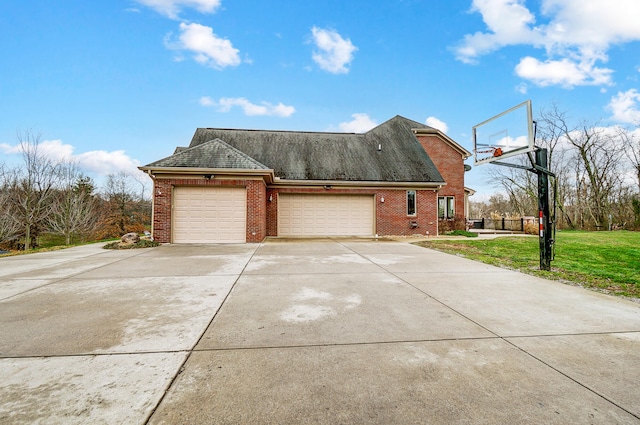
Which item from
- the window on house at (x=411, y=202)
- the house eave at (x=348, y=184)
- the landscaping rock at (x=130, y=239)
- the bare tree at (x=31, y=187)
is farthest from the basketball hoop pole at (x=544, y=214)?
the bare tree at (x=31, y=187)

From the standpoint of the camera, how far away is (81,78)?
1351 centimetres

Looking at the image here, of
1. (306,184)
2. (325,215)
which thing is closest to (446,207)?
(325,215)

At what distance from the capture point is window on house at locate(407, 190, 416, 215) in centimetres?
1470

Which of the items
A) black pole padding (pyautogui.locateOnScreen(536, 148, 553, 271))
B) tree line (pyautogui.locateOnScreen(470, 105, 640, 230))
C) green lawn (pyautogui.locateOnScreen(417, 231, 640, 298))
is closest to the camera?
green lawn (pyautogui.locateOnScreen(417, 231, 640, 298))

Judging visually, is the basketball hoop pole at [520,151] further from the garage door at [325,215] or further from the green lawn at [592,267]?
the garage door at [325,215]

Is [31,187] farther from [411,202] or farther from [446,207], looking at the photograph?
[446,207]

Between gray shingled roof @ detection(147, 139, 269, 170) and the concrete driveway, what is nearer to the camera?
the concrete driveway

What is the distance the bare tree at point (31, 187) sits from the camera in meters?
15.0

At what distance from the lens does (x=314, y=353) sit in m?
2.36

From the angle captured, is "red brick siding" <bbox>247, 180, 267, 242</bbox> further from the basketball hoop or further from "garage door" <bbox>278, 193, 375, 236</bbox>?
the basketball hoop

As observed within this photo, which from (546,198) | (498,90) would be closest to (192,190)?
(546,198)

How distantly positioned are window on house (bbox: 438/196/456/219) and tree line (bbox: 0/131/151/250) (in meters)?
22.0

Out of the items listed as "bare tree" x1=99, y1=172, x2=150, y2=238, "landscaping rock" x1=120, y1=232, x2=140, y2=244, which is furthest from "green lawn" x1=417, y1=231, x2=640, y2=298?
"bare tree" x1=99, y1=172, x2=150, y2=238

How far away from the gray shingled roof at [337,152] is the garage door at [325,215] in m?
1.08
